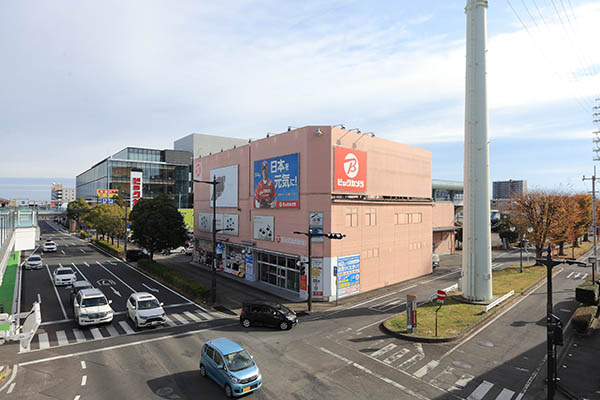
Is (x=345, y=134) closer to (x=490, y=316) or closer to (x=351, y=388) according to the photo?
(x=490, y=316)

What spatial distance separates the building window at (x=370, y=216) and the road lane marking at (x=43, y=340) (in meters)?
23.9

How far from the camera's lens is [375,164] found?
32.3 m

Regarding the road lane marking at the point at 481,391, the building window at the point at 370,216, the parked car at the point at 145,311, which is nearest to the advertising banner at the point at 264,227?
the building window at the point at 370,216

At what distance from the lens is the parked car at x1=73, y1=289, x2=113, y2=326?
2123 centimetres

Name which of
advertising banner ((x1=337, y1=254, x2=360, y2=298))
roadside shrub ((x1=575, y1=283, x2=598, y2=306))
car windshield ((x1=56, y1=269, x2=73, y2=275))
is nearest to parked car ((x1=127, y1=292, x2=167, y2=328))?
advertising banner ((x1=337, y1=254, x2=360, y2=298))

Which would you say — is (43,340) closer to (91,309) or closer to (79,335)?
(79,335)

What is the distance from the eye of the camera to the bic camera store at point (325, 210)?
92.5 feet

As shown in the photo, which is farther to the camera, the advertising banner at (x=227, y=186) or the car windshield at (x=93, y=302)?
the advertising banner at (x=227, y=186)

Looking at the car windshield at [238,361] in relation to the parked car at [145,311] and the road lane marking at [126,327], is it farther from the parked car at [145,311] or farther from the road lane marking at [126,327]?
the road lane marking at [126,327]

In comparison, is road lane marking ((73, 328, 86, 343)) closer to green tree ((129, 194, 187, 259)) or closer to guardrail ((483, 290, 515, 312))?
green tree ((129, 194, 187, 259))

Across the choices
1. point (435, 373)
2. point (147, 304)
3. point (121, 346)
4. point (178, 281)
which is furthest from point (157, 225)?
point (435, 373)

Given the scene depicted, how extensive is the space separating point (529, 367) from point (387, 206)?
1895 cm

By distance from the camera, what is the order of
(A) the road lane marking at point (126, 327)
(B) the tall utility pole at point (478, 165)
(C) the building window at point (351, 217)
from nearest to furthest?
(A) the road lane marking at point (126, 327)
(B) the tall utility pole at point (478, 165)
(C) the building window at point (351, 217)

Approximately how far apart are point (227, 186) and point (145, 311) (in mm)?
20504
